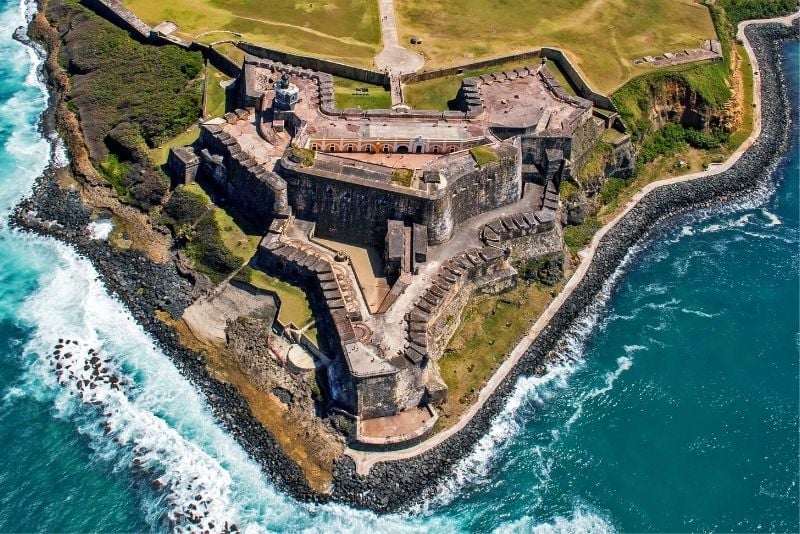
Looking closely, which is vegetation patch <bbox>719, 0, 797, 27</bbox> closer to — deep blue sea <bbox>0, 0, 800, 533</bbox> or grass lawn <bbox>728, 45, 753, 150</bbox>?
grass lawn <bbox>728, 45, 753, 150</bbox>

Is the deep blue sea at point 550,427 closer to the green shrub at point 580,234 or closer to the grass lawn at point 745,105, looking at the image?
the green shrub at point 580,234

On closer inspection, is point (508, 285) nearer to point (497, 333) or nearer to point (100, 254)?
point (497, 333)

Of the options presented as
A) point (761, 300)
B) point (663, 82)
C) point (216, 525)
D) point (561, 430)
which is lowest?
point (216, 525)

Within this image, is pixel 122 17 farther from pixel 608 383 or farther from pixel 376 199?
pixel 608 383

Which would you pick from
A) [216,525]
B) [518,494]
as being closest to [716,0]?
[518,494]

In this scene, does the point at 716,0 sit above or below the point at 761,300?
above

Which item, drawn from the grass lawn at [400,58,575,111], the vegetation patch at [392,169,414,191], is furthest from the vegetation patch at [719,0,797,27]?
the vegetation patch at [392,169,414,191]
